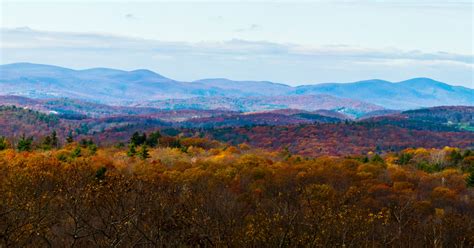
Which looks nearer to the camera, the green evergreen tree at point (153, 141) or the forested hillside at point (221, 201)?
the forested hillside at point (221, 201)

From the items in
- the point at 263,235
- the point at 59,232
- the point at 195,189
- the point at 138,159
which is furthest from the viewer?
the point at 138,159

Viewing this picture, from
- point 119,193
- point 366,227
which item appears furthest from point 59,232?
point 366,227

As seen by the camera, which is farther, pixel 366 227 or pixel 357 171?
pixel 357 171

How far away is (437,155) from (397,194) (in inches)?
2926

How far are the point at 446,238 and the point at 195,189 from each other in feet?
80.3

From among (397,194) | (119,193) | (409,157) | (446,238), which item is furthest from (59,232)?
(409,157)

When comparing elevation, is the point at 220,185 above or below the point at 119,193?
below

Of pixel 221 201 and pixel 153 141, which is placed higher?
pixel 221 201

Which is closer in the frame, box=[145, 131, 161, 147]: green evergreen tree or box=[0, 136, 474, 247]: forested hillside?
box=[0, 136, 474, 247]: forested hillside

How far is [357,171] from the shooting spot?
317 feet

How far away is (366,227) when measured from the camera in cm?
3338

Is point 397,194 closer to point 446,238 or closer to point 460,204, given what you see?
point 460,204

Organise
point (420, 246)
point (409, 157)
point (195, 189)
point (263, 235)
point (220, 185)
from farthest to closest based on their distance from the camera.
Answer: point (409, 157) < point (220, 185) < point (195, 189) < point (420, 246) < point (263, 235)

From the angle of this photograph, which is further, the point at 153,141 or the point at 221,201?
the point at 153,141
